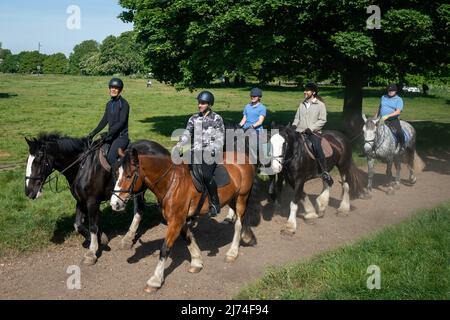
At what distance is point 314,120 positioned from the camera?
1044 cm

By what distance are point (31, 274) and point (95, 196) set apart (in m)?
1.75

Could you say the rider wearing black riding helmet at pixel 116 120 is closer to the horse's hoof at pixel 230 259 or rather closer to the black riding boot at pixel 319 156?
the horse's hoof at pixel 230 259

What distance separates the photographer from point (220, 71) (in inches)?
696

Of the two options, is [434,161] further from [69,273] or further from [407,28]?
[69,273]

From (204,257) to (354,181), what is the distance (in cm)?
547

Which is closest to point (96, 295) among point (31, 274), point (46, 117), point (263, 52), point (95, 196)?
point (31, 274)

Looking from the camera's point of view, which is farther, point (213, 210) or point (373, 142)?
point (373, 142)

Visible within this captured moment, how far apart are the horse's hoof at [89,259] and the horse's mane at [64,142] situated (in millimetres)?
2033

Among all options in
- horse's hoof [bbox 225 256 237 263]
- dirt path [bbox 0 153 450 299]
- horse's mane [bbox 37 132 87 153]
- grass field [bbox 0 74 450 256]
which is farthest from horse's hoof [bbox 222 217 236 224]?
horse's mane [bbox 37 132 87 153]

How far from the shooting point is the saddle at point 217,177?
7340 millimetres

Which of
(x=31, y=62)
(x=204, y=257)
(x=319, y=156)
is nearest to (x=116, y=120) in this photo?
(x=204, y=257)

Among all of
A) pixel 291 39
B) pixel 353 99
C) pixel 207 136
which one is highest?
pixel 291 39

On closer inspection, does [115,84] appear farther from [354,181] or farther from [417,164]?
[417,164]

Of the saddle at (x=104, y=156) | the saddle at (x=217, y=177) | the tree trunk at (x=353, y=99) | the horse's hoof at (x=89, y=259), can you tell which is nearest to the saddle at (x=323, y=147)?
the saddle at (x=217, y=177)
